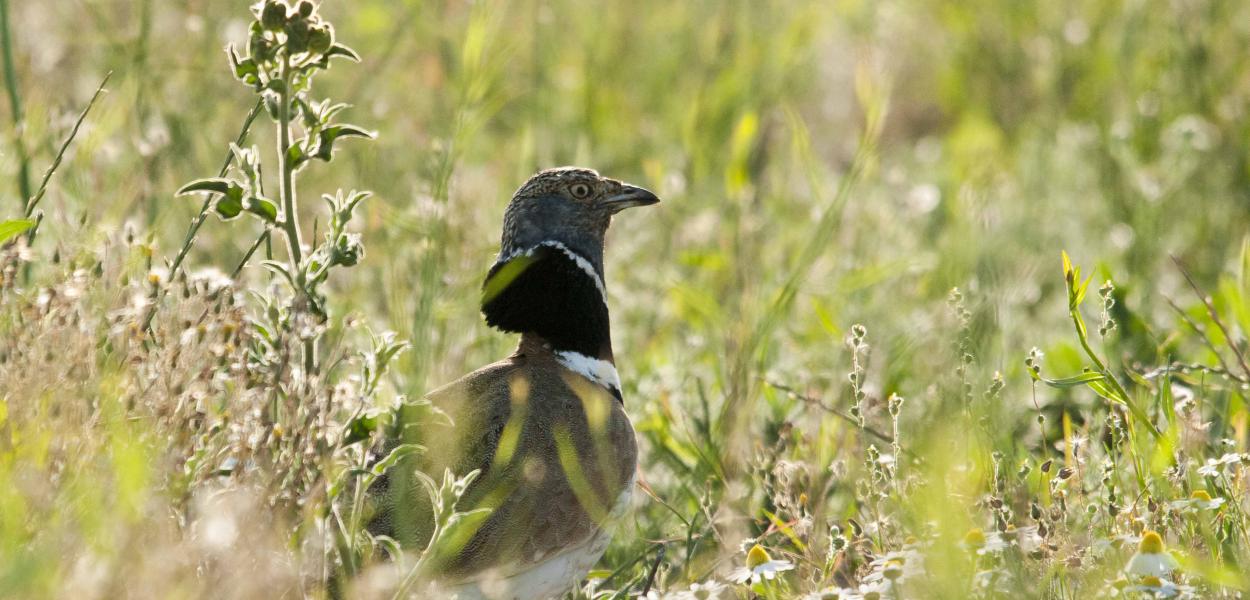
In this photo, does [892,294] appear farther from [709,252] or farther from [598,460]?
[598,460]

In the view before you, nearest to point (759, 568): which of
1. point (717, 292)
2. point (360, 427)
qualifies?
point (360, 427)

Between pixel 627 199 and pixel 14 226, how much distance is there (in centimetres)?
188

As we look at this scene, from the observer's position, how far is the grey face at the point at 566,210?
4.30 m

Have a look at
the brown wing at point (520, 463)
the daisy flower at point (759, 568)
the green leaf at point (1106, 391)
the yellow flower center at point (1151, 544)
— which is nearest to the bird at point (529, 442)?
the brown wing at point (520, 463)

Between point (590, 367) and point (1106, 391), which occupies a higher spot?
point (590, 367)

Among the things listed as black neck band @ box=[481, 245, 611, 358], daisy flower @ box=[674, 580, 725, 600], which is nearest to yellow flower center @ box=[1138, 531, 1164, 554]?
daisy flower @ box=[674, 580, 725, 600]

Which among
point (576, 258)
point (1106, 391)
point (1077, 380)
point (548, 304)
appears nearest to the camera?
point (1077, 380)

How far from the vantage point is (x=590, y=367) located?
13.4ft

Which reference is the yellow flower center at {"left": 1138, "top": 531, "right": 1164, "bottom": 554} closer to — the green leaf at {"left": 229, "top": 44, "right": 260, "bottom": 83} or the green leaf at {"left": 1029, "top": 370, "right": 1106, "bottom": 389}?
the green leaf at {"left": 1029, "top": 370, "right": 1106, "bottom": 389}

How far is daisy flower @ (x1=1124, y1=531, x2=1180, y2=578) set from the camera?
2699mm

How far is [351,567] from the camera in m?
2.75

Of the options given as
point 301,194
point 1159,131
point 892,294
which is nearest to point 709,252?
point 892,294

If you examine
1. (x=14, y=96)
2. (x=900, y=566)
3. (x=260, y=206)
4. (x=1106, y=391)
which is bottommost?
(x=900, y=566)

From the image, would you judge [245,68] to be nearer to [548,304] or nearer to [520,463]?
[520,463]
